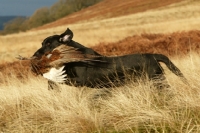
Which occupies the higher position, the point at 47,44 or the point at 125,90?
the point at 47,44

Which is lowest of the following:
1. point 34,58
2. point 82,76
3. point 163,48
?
point 163,48

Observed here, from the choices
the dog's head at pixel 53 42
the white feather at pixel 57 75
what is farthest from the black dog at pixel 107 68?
the white feather at pixel 57 75

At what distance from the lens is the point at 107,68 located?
5.12 m

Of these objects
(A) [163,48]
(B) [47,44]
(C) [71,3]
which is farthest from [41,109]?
(C) [71,3]

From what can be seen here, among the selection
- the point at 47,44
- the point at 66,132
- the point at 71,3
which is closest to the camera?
the point at 66,132

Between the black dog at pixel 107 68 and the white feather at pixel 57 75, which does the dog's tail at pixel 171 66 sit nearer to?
the black dog at pixel 107 68

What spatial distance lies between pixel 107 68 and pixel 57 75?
687 mm

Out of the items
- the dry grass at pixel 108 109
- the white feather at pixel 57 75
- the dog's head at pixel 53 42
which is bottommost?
the dry grass at pixel 108 109

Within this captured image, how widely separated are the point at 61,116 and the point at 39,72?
1.05 m

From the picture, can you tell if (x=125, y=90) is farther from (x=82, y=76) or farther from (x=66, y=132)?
(x=66, y=132)

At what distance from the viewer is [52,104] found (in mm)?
4527

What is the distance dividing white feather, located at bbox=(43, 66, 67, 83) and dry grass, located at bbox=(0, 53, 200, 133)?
0.54ft

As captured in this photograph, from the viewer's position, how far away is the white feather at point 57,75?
481 cm

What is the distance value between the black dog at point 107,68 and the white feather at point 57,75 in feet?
0.34
